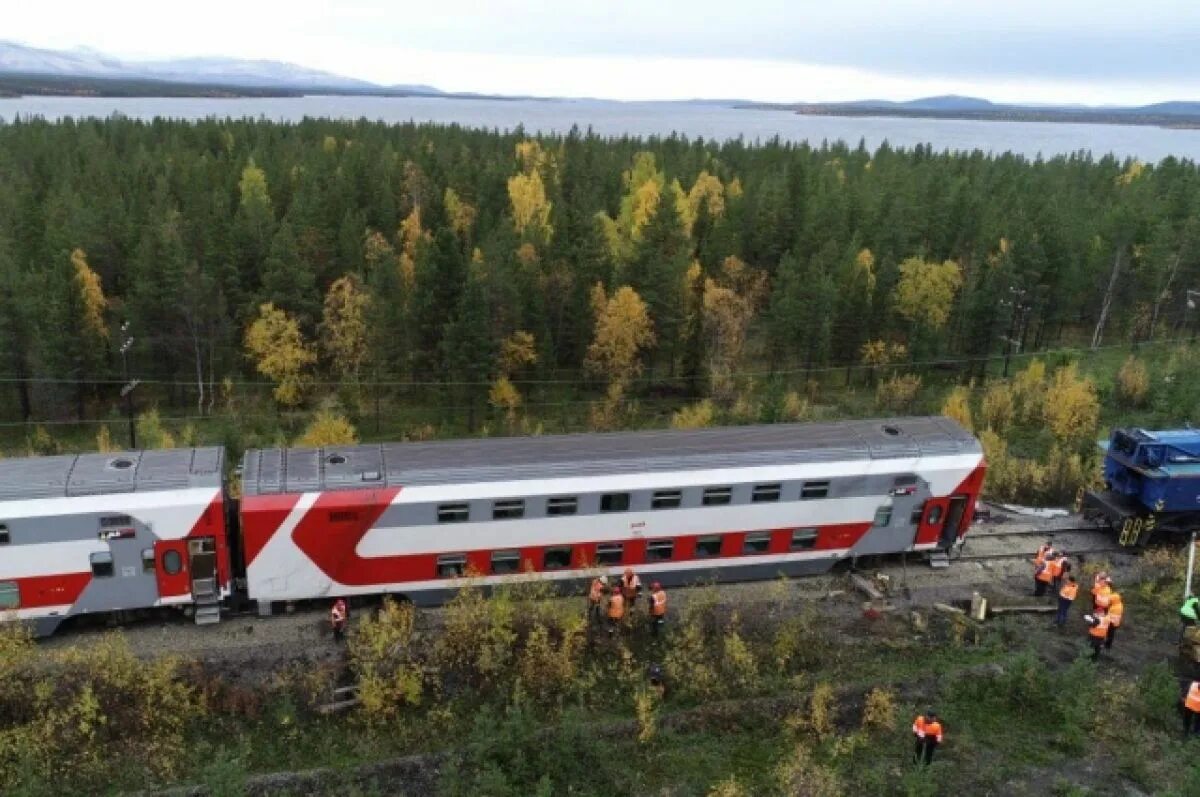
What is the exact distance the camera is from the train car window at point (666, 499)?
20281 mm

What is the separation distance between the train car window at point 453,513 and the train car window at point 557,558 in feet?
7.23

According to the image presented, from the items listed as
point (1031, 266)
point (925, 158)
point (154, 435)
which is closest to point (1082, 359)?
point (1031, 266)

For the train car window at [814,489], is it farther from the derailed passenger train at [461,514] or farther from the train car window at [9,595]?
the train car window at [9,595]

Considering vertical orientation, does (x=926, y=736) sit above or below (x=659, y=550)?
below

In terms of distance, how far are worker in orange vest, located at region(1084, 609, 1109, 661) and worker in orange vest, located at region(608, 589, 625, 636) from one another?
10.4 metres

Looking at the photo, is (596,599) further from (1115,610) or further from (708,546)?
(1115,610)

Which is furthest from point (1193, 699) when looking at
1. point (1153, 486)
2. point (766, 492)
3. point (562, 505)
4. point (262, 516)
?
point (262, 516)

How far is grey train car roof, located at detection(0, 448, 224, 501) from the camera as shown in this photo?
56.9ft

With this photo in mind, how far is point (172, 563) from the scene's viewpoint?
59.6ft

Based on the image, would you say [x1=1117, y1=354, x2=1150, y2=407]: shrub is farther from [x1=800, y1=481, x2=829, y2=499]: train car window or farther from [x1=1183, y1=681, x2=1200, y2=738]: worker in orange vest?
[x1=1183, y1=681, x2=1200, y2=738]: worker in orange vest

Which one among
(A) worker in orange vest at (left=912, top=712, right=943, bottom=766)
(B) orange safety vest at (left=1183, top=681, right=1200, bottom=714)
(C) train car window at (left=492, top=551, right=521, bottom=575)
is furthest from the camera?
(C) train car window at (left=492, top=551, right=521, bottom=575)

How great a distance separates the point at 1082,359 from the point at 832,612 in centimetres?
4035

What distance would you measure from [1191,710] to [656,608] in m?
10.5

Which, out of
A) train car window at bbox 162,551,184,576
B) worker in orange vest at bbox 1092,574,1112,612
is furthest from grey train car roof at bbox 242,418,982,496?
worker in orange vest at bbox 1092,574,1112,612
